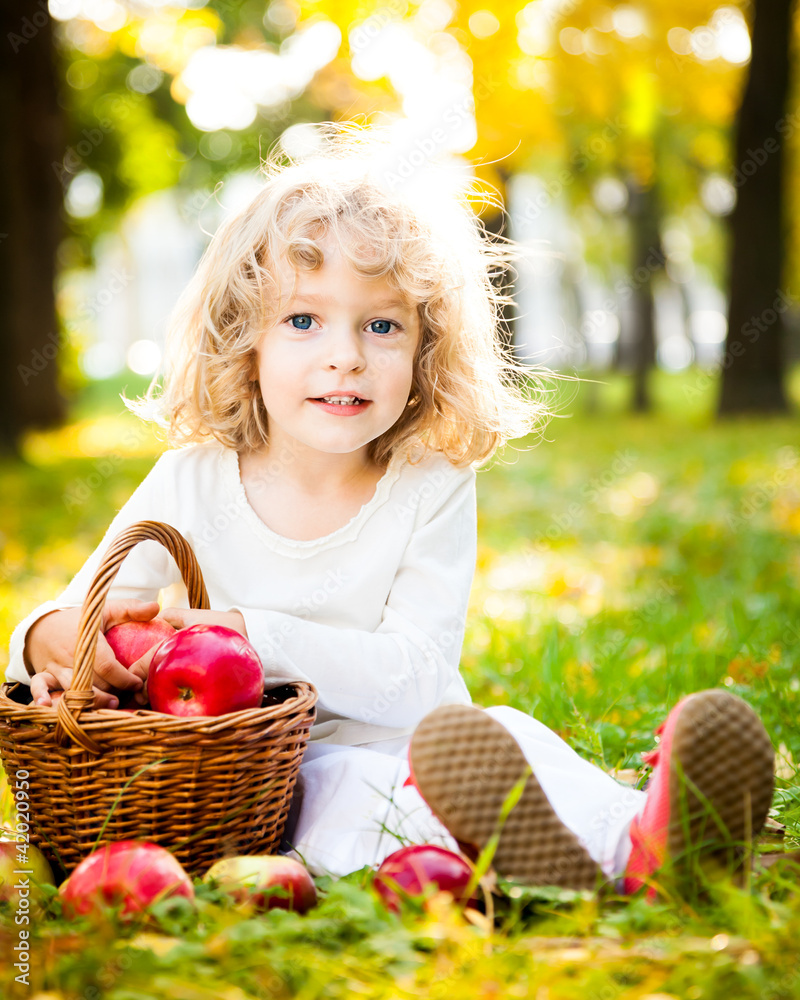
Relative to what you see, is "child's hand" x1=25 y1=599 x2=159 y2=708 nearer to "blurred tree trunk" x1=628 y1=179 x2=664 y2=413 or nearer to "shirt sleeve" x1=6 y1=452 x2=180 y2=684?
"shirt sleeve" x1=6 y1=452 x2=180 y2=684

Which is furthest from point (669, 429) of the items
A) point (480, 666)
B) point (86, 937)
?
point (86, 937)

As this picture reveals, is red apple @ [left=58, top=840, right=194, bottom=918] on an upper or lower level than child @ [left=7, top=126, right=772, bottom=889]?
lower

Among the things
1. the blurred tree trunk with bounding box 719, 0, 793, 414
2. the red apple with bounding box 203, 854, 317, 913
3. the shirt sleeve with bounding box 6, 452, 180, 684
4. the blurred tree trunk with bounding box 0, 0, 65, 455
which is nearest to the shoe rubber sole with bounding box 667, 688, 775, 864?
the red apple with bounding box 203, 854, 317, 913

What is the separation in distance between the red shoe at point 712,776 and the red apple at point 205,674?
766 mm

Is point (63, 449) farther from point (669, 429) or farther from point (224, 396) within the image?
point (224, 396)

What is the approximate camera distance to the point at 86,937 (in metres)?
1.42

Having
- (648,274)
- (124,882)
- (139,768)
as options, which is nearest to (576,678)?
(139,768)

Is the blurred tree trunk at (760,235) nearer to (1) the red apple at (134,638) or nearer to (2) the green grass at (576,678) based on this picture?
(2) the green grass at (576,678)

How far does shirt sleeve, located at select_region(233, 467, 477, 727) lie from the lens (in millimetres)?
2047

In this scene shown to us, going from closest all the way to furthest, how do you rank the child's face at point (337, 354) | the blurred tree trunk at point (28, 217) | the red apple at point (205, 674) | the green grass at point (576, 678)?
the green grass at point (576, 678)
the red apple at point (205, 674)
the child's face at point (337, 354)
the blurred tree trunk at point (28, 217)

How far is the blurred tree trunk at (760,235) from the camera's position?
368 inches

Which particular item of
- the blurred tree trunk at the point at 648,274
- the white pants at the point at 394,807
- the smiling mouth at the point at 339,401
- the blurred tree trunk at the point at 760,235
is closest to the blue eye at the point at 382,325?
the smiling mouth at the point at 339,401

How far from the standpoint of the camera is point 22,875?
1.66 meters

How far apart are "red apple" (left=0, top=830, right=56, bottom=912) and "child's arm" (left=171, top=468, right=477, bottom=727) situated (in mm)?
528
